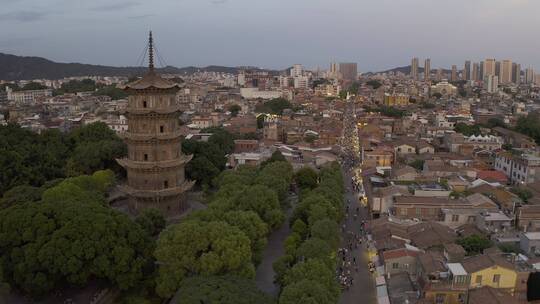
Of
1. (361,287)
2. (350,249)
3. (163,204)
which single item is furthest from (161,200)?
(361,287)

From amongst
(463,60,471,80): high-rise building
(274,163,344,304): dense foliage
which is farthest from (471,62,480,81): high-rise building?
(274,163,344,304): dense foliage

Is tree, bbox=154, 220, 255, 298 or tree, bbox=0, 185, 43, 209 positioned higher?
tree, bbox=0, 185, 43, 209

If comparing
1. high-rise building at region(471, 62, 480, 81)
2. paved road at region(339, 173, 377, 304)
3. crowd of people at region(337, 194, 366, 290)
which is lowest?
paved road at region(339, 173, 377, 304)

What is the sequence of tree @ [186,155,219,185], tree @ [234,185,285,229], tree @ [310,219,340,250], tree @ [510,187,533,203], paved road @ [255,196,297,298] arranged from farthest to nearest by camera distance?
tree @ [186,155,219,185] < tree @ [510,187,533,203] < tree @ [234,185,285,229] < tree @ [310,219,340,250] < paved road @ [255,196,297,298]

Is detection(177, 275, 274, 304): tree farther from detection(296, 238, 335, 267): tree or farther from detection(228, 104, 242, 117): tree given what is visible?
detection(228, 104, 242, 117): tree

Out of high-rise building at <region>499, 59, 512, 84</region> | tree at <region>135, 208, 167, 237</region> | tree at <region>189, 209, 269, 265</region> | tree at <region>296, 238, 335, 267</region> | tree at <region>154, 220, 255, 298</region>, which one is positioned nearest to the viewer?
tree at <region>154, 220, 255, 298</region>

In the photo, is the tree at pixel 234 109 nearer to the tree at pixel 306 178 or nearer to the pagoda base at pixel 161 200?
the tree at pixel 306 178

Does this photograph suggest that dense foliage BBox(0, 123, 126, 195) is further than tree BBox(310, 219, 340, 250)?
Yes

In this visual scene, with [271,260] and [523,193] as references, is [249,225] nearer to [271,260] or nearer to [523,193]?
[271,260]
